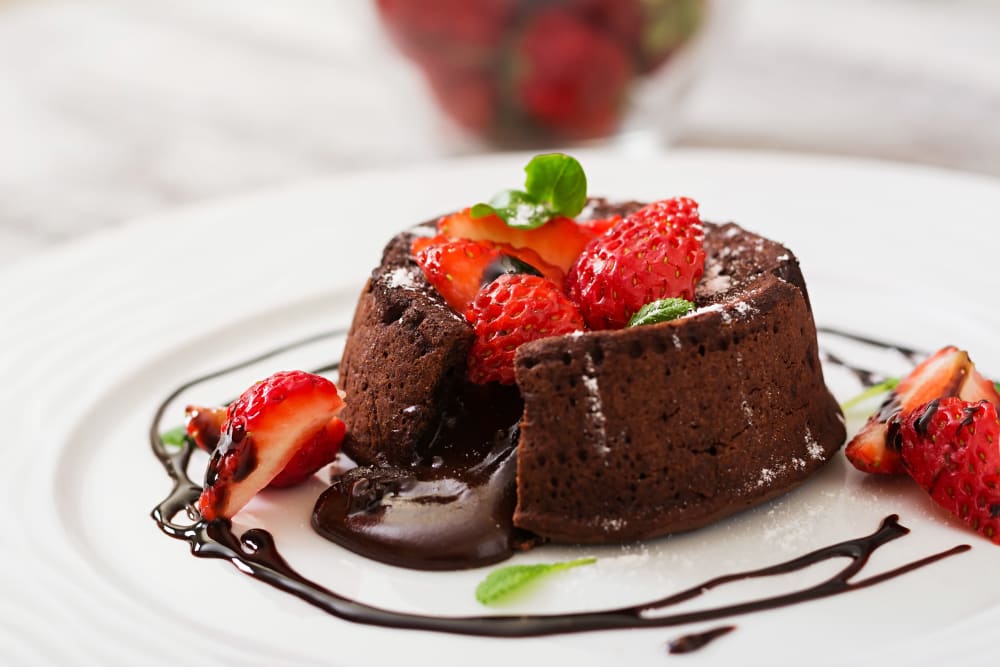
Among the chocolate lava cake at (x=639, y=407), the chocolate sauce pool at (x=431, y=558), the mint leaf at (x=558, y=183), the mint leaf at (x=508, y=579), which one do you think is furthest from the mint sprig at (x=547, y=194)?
the mint leaf at (x=508, y=579)

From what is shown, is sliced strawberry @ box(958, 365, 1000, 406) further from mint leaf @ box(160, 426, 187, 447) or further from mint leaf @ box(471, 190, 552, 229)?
mint leaf @ box(160, 426, 187, 447)

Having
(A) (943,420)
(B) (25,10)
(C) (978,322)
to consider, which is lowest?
(C) (978,322)

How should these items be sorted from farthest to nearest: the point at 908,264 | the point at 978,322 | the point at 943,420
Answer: the point at 908,264 → the point at 978,322 → the point at 943,420

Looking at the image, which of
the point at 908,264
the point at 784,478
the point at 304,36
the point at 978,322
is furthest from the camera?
the point at 304,36

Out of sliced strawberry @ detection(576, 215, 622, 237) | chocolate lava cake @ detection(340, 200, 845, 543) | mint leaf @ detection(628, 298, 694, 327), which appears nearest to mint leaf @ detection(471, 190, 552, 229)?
sliced strawberry @ detection(576, 215, 622, 237)

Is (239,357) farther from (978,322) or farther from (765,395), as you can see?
(978,322)

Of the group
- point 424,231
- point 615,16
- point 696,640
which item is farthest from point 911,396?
point 615,16

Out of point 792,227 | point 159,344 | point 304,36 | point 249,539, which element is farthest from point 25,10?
point 249,539
